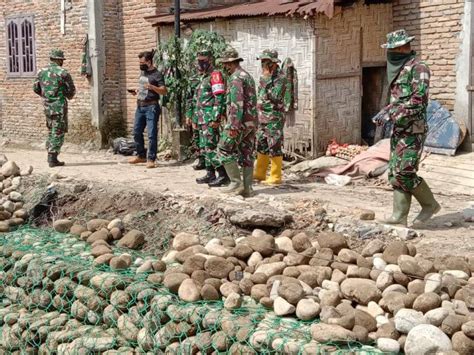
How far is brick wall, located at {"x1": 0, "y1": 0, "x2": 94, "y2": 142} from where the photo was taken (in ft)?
42.9

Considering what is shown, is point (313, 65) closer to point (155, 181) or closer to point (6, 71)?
point (155, 181)

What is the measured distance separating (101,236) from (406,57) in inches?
142

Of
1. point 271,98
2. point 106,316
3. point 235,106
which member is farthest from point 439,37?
point 106,316

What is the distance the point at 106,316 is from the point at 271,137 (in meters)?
3.40

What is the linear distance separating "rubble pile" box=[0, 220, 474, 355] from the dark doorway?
486 cm

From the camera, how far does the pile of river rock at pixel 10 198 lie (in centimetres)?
827

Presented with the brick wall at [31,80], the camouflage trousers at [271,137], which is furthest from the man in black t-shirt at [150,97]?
the brick wall at [31,80]

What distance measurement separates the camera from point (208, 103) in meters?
8.38

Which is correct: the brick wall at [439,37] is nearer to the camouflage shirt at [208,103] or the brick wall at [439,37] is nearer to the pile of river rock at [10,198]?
the camouflage shirt at [208,103]

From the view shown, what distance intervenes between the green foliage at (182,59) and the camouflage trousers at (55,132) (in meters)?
1.74

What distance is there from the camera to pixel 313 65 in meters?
9.66

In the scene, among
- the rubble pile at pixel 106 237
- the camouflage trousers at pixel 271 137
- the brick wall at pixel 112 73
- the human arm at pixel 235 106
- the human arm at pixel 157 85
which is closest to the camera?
the rubble pile at pixel 106 237

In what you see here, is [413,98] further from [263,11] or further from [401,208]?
[263,11]

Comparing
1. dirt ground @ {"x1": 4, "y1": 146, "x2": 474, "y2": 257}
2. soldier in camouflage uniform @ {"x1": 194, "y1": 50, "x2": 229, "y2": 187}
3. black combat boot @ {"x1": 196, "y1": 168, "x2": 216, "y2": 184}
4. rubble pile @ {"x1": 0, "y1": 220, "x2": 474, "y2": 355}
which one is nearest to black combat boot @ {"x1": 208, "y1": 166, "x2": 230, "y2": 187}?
soldier in camouflage uniform @ {"x1": 194, "y1": 50, "x2": 229, "y2": 187}
